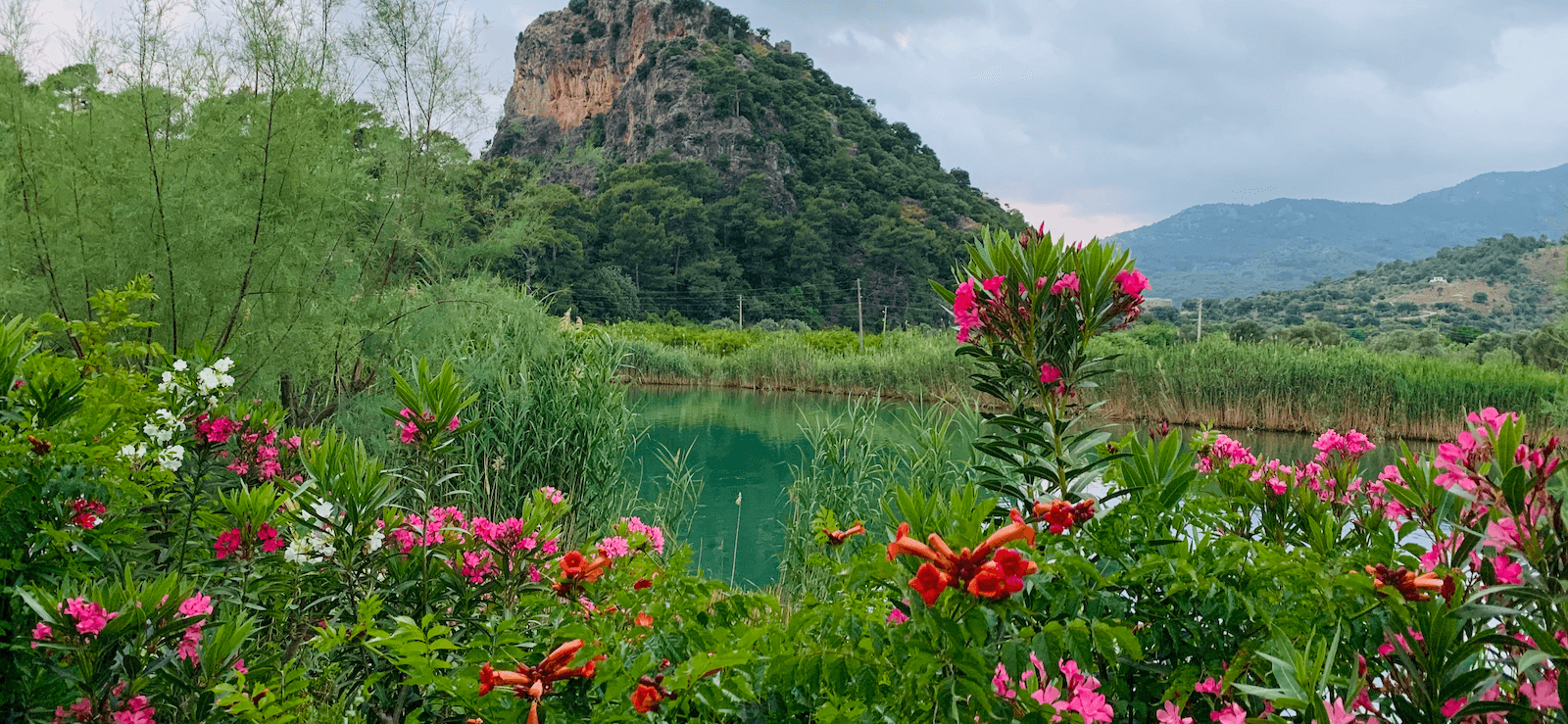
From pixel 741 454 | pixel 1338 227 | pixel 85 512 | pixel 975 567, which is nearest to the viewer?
pixel 975 567

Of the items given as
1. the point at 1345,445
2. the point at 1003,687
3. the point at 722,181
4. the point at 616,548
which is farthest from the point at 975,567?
the point at 722,181

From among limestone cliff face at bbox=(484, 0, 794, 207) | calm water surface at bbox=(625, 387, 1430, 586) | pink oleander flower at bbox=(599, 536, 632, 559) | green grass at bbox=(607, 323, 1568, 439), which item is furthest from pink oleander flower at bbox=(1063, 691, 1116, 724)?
limestone cliff face at bbox=(484, 0, 794, 207)

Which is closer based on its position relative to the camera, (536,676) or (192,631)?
(536,676)

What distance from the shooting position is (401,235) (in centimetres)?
412

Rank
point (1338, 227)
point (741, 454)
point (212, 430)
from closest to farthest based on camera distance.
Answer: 1. point (212, 430)
2. point (741, 454)
3. point (1338, 227)

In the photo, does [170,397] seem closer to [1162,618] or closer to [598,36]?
[1162,618]

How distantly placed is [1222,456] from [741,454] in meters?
7.69

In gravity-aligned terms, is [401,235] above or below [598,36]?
below

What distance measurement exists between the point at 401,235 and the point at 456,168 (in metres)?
0.56

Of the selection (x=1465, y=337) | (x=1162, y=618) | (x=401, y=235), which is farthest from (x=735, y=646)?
(x=1465, y=337)

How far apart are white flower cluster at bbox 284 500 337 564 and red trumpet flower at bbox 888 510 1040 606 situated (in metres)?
1.27

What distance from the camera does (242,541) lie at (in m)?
1.65

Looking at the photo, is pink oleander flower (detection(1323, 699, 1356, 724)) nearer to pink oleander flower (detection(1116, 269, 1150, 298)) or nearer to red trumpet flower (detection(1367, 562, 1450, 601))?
red trumpet flower (detection(1367, 562, 1450, 601))

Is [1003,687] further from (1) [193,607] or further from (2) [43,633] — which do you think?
(2) [43,633]
